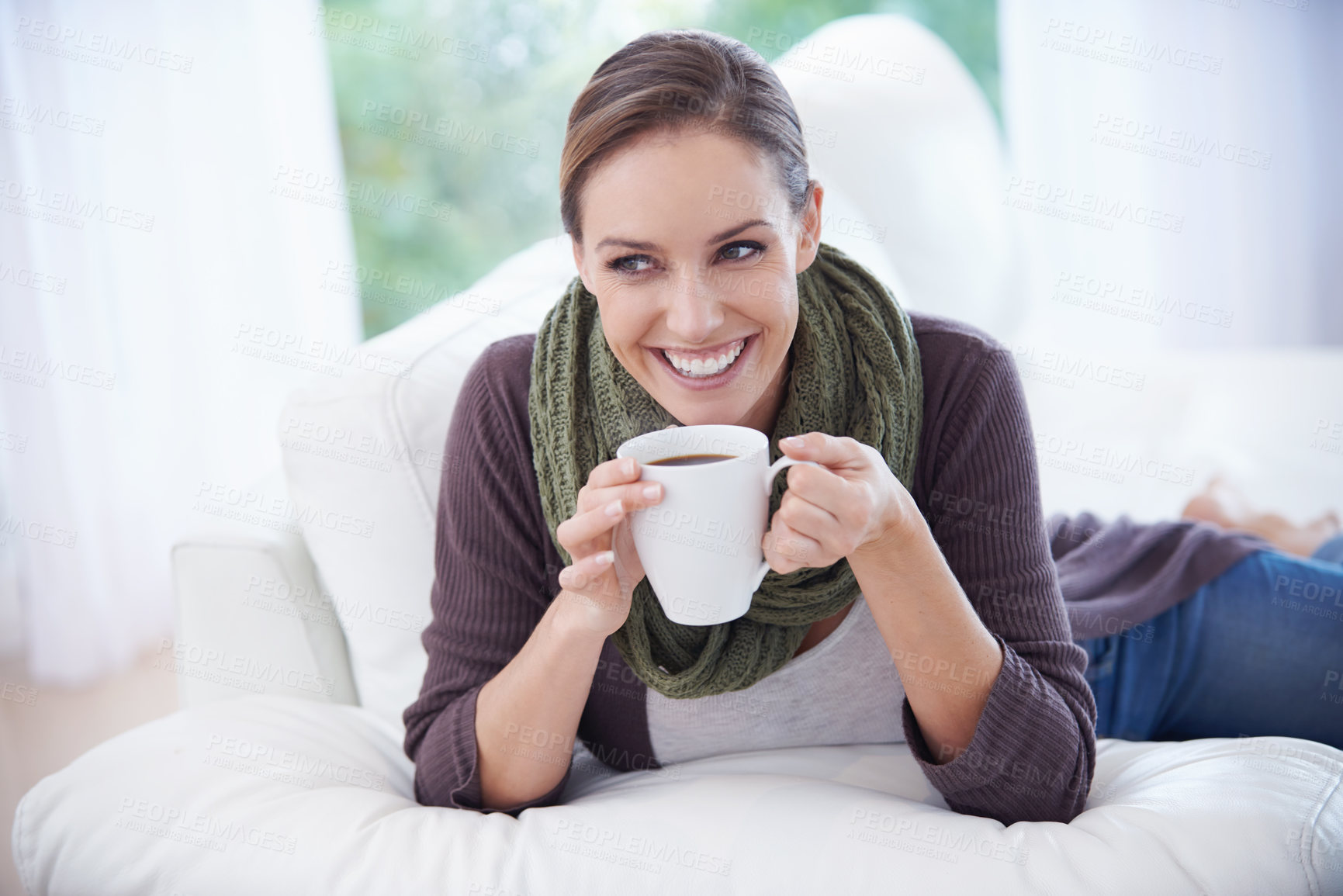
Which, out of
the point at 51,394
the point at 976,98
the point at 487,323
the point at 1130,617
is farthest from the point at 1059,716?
the point at 51,394

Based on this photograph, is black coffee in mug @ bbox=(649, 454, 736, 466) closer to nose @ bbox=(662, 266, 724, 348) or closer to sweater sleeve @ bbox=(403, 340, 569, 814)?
nose @ bbox=(662, 266, 724, 348)

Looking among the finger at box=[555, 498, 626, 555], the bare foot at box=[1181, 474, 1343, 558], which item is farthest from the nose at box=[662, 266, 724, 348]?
the bare foot at box=[1181, 474, 1343, 558]

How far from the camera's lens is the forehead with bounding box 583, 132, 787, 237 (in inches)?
36.2

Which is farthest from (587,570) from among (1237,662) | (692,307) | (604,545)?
(1237,662)

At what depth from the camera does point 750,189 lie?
949mm

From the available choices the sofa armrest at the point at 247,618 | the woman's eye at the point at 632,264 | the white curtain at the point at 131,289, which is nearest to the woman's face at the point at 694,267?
the woman's eye at the point at 632,264

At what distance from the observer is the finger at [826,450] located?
78 centimetres

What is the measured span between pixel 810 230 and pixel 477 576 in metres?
0.53

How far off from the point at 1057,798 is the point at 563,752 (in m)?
0.50

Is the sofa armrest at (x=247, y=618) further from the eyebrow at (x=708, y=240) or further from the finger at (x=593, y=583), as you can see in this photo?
the eyebrow at (x=708, y=240)

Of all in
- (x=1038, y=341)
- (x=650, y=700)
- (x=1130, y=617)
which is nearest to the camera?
(x=650, y=700)

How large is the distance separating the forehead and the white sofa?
45 centimetres

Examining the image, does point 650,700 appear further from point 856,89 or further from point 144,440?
point 144,440

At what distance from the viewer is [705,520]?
75cm
